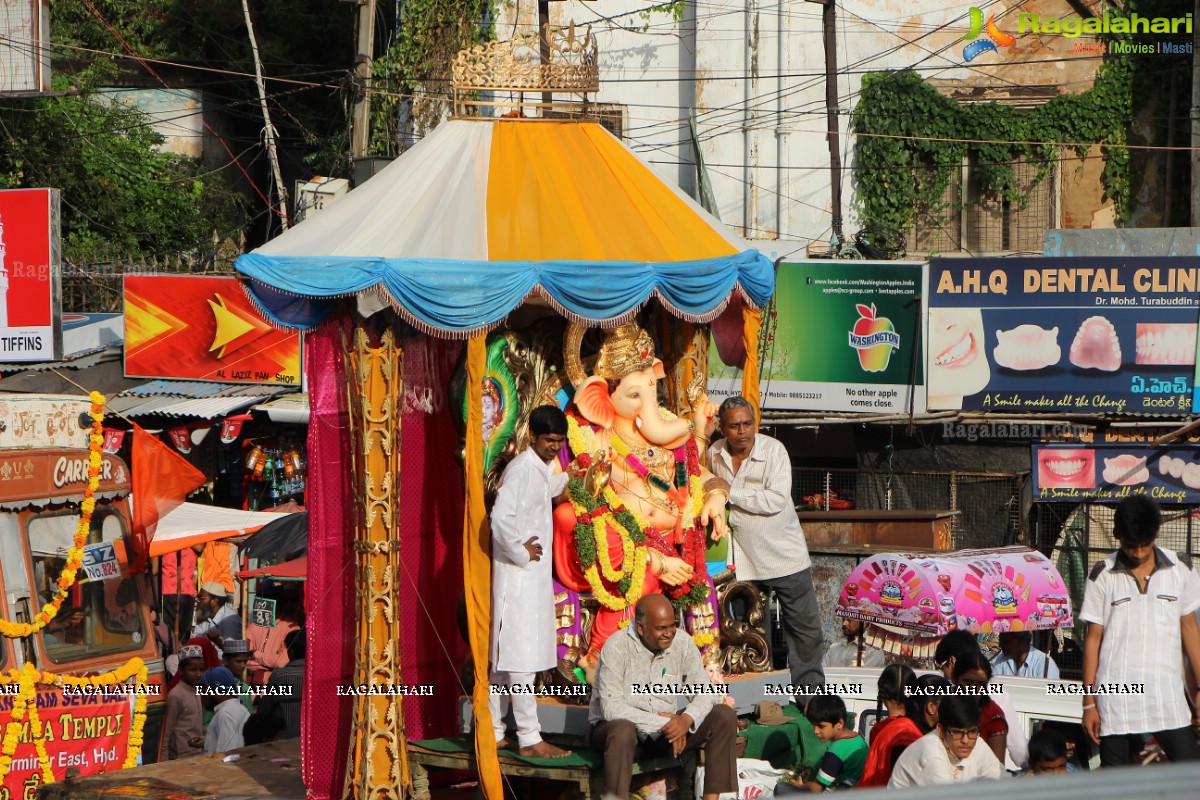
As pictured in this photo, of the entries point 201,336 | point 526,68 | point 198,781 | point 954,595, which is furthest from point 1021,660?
point 201,336

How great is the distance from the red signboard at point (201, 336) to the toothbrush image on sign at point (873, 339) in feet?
23.9

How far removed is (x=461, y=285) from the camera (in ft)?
27.3

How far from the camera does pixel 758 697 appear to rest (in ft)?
30.9

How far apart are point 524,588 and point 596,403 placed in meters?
1.40

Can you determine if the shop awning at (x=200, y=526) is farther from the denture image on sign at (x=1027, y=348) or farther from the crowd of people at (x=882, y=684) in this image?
the denture image on sign at (x=1027, y=348)

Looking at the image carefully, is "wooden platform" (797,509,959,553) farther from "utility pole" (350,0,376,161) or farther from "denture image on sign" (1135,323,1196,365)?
"utility pole" (350,0,376,161)

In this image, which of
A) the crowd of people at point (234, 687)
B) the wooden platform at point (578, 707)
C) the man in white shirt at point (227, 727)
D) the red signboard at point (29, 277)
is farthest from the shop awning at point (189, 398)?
the wooden platform at point (578, 707)

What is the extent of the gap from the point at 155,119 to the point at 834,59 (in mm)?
12225

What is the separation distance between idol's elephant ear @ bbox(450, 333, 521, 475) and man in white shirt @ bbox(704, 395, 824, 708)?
143 centimetres

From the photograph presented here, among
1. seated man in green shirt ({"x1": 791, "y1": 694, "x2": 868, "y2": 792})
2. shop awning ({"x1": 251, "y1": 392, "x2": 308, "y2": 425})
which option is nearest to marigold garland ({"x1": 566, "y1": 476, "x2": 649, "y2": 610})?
seated man in green shirt ({"x1": 791, "y1": 694, "x2": 868, "y2": 792})

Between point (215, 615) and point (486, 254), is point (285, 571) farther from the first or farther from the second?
point (486, 254)

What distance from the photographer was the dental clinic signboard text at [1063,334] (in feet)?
60.0

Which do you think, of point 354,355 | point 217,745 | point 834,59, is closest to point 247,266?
point 354,355

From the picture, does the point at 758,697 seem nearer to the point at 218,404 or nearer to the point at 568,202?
the point at 568,202
